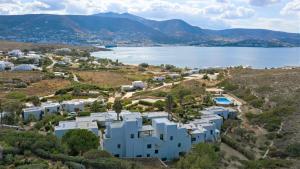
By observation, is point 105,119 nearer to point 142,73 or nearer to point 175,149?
point 175,149

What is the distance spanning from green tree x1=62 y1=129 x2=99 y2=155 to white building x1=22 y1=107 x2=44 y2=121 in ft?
33.3

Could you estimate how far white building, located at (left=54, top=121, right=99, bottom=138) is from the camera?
82.4 ft

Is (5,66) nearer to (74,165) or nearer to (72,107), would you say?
(72,107)

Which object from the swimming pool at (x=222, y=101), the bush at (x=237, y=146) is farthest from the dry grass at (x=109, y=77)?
the bush at (x=237, y=146)

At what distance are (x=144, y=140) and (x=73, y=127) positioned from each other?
5.31 metres

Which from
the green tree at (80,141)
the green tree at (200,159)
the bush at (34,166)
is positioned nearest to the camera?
the bush at (34,166)

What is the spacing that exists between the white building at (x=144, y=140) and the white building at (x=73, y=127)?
159 cm

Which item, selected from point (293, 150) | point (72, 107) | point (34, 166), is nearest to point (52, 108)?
point (72, 107)

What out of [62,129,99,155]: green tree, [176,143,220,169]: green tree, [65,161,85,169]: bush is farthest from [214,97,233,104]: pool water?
[65,161,85,169]: bush

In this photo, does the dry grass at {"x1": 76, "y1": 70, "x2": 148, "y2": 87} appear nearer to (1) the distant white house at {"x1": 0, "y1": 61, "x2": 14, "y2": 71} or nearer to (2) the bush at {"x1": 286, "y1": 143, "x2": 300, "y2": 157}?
(1) the distant white house at {"x1": 0, "y1": 61, "x2": 14, "y2": 71}

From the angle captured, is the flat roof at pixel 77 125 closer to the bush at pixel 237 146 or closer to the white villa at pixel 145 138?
the white villa at pixel 145 138

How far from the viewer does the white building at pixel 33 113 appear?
32.1 meters

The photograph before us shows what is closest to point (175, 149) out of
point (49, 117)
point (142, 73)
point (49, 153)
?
point (49, 153)

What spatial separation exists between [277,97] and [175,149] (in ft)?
64.6
